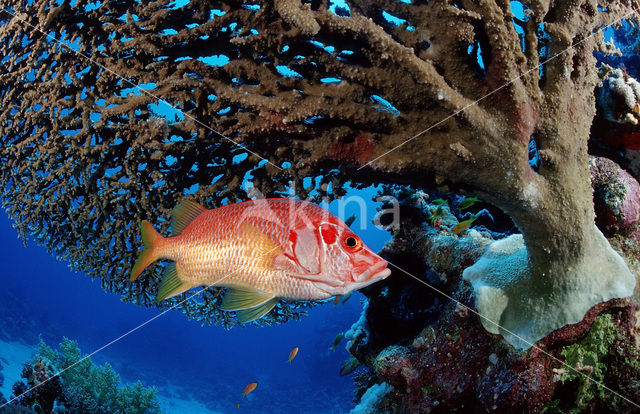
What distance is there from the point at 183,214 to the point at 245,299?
2.70ft

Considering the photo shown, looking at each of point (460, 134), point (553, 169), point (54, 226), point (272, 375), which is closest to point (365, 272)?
point (460, 134)

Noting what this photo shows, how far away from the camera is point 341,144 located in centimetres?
257

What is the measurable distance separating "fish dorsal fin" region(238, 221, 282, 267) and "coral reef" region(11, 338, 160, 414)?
16.3 feet

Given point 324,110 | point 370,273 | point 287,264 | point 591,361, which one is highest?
point 324,110

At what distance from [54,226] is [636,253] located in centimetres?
565

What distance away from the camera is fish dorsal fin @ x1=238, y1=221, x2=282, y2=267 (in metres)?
1.92

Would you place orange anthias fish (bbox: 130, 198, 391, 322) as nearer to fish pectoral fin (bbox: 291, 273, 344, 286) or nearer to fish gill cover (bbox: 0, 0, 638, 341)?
fish pectoral fin (bbox: 291, 273, 344, 286)

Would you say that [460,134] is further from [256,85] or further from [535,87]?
[256,85]

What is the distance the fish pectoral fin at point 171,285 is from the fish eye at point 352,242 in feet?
3.57

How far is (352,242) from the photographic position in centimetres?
188

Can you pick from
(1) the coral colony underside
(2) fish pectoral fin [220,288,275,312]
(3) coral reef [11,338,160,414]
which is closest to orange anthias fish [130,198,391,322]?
(2) fish pectoral fin [220,288,275,312]

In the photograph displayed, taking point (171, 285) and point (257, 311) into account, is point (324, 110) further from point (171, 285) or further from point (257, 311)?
point (171, 285)

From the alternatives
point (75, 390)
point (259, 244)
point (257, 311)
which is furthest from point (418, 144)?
point (75, 390)

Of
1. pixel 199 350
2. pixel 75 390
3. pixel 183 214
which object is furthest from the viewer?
pixel 199 350
